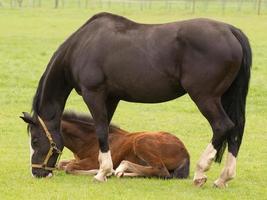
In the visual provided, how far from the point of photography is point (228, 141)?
7.97 m

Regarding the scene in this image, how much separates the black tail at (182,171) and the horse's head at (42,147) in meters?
1.48

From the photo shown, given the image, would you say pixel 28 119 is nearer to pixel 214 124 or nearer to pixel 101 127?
pixel 101 127

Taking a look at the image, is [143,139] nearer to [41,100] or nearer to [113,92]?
[113,92]

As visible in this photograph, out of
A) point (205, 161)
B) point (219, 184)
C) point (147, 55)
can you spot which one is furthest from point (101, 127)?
point (219, 184)

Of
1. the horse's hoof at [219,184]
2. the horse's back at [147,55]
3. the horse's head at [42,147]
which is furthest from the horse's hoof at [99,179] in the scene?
the horse's hoof at [219,184]

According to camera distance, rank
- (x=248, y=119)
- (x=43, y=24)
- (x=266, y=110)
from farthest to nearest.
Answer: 1. (x=43, y=24)
2. (x=266, y=110)
3. (x=248, y=119)

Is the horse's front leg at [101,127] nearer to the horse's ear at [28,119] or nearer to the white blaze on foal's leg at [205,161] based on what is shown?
the horse's ear at [28,119]

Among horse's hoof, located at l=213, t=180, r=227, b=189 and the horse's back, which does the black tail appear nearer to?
horse's hoof, located at l=213, t=180, r=227, b=189

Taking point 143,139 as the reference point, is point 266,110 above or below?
below

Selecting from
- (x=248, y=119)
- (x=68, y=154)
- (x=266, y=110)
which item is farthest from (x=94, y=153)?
→ (x=266, y=110)

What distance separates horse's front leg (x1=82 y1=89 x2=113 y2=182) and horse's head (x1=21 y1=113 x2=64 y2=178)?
0.61 m

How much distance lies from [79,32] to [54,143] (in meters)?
1.42

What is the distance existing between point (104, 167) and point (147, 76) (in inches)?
48.6

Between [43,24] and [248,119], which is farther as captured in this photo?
[43,24]
